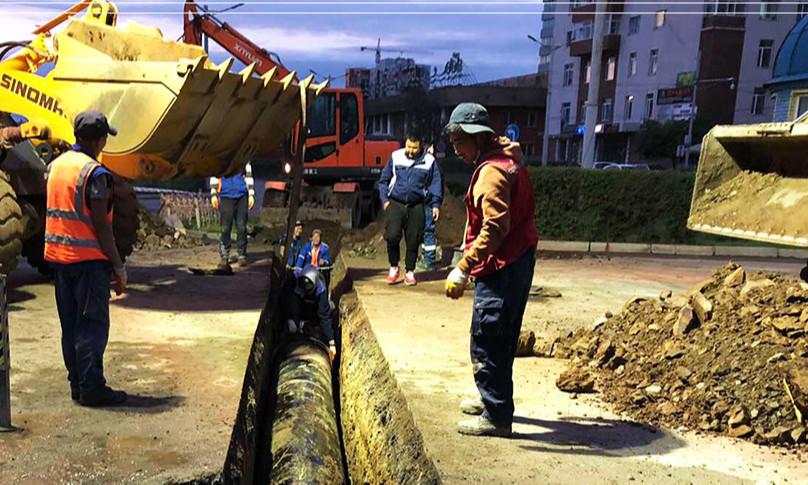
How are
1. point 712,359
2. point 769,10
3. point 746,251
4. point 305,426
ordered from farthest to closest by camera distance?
point 769,10 < point 746,251 < point 305,426 < point 712,359

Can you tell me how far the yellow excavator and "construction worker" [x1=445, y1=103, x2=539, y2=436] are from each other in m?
3.06

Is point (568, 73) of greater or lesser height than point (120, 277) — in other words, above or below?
above

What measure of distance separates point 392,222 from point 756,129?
4.45m

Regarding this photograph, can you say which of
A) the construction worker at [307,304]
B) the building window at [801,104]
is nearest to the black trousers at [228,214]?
the construction worker at [307,304]

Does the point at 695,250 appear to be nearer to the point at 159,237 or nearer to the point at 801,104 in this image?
the point at 801,104

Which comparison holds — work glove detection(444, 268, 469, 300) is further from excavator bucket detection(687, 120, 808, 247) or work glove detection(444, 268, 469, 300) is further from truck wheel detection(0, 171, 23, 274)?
truck wheel detection(0, 171, 23, 274)

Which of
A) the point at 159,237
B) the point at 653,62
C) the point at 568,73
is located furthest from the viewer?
the point at 568,73

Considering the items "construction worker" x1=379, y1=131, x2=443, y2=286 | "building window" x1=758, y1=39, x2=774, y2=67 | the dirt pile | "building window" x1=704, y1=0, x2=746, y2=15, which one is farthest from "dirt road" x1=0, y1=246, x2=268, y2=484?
"building window" x1=758, y1=39, x2=774, y2=67

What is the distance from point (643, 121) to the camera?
42031 millimetres

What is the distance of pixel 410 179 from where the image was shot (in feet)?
27.1

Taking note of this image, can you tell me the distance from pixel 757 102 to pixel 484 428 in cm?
4073

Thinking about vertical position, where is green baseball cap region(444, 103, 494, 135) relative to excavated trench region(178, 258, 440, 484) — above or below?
above

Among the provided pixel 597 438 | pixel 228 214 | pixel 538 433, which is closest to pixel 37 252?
pixel 228 214

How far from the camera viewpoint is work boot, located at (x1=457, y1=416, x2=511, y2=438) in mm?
3979
